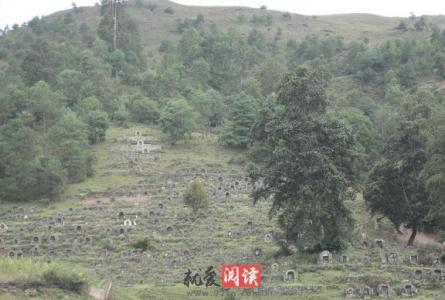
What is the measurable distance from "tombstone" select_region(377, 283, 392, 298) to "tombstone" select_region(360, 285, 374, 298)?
1.09 feet

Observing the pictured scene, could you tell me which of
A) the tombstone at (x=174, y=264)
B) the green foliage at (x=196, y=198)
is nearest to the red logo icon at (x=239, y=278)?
the tombstone at (x=174, y=264)

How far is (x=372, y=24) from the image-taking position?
153 meters

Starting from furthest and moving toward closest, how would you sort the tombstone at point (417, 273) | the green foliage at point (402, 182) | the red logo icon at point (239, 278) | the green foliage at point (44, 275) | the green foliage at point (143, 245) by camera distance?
1. the green foliage at point (402, 182)
2. the green foliage at point (143, 245)
3. the tombstone at point (417, 273)
4. the red logo icon at point (239, 278)
5. the green foliage at point (44, 275)

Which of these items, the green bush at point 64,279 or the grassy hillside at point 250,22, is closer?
the green bush at point 64,279

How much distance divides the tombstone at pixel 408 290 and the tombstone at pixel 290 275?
445 cm

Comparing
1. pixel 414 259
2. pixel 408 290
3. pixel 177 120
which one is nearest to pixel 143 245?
pixel 414 259

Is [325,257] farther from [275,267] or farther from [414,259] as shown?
[414,259]

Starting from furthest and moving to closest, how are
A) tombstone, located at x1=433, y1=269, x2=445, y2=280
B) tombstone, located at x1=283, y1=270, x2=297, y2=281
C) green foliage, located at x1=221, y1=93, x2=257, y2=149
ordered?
green foliage, located at x1=221, y1=93, x2=257, y2=149
tombstone, located at x1=283, y1=270, x2=297, y2=281
tombstone, located at x1=433, y1=269, x2=445, y2=280

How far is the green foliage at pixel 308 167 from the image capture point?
104 ft

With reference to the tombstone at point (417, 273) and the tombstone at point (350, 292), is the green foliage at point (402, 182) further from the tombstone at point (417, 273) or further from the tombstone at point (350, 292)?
the tombstone at point (350, 292)

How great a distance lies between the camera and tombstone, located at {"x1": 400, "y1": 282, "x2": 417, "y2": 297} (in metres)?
26.5

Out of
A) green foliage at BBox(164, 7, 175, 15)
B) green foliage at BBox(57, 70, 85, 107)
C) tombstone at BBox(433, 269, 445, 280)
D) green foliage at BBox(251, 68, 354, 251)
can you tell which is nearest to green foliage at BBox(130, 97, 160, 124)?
green foliage at BBox(57, 70, 85, 107)

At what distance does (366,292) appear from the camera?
2648cm

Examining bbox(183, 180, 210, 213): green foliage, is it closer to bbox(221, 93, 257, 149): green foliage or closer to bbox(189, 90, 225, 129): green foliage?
bbox(221, 93, 257, 149): green foliage
